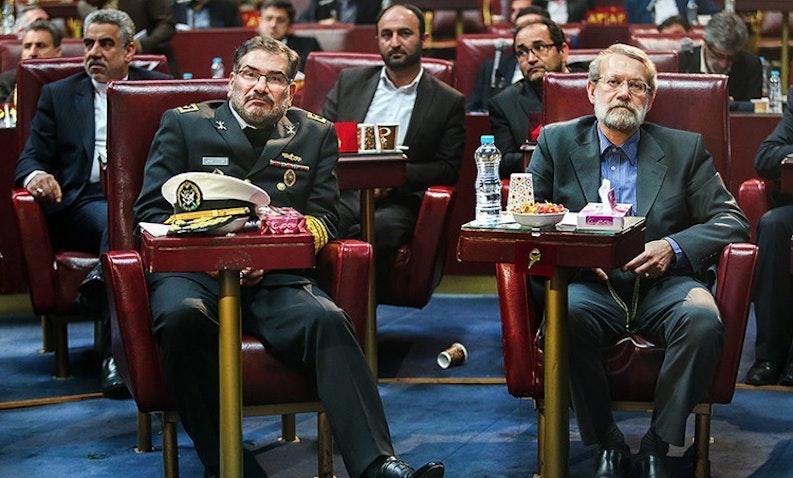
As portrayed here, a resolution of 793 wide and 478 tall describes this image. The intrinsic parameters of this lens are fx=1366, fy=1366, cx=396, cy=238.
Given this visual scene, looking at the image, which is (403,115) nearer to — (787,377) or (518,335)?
(787,377)

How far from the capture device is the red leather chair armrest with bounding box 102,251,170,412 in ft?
10.5

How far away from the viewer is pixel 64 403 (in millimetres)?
4281

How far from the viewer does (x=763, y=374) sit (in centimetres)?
441

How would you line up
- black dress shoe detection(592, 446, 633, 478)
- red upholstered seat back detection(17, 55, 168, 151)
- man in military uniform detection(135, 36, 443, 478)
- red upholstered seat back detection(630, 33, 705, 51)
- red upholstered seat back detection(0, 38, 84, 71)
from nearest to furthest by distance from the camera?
man in military uniform detection(135, 36, 443, 478) < black dress shoe detection(592, 446, 633, 478) < red upholstered seat back detection(17, 55, 168, 151) < red upholstered seat back detection(0, 38, 84, 71) < red upholstered seat back detection(630, 33, 705, 51)

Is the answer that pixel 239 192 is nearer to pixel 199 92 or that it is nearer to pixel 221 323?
pixel 221 323

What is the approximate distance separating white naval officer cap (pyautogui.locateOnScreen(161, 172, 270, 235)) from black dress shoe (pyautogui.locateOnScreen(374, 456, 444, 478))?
637 mm

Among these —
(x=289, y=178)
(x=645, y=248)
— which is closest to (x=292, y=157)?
(x=289, y=178)

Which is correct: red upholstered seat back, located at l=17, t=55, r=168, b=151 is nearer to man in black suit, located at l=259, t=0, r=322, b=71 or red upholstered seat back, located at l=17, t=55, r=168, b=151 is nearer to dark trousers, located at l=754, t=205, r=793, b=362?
dark trousers, located at l=754, t=205, r=793, b=362

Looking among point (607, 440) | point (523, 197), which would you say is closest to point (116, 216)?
point (523, 197)

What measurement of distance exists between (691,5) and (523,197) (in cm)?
596

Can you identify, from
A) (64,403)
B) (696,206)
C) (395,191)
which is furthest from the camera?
(395,191)

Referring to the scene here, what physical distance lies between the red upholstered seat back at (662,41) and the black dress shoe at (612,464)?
366 centimetres

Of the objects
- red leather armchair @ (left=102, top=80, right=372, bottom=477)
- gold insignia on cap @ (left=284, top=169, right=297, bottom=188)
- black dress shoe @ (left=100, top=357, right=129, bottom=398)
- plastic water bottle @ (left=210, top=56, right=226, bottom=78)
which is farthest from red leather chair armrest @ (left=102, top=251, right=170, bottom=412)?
plastic water bottle @ (left=210, top=56, right=226, bottom=78)

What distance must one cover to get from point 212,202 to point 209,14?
21.0ft
